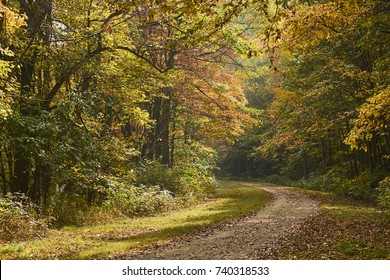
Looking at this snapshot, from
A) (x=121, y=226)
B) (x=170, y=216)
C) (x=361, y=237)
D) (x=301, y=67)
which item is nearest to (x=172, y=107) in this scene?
(x=301, y=67)

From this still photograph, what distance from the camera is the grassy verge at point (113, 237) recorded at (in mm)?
9258

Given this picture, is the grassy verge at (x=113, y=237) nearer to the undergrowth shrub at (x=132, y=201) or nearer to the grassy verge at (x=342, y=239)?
the undergrowth shrub at (x=132, y=201)

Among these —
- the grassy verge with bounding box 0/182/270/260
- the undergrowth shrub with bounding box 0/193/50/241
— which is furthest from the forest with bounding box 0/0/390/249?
the grassy verge with bounding box 0/182/270/260

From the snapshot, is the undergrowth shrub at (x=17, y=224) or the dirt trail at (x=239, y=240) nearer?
the dirt trail at (x=239, y=240)

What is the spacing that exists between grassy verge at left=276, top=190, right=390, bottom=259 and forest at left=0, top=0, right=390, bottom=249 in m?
1.76

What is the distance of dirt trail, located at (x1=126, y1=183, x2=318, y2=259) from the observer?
9078mm

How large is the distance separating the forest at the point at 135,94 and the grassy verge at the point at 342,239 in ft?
5.78

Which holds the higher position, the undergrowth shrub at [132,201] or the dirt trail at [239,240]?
the undergrowth shrub at [132,201]

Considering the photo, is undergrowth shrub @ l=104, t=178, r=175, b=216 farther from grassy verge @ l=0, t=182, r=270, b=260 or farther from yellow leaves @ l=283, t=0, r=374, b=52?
yellow leaves @ l=283, t=0, r=374, b=52

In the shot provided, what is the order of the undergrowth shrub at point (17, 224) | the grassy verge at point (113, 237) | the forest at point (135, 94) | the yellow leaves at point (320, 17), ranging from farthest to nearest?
the forest at point (135, 94)
the undergrowth shrub at point (17, 224)
the yellow leaves at point (320, 17)
the grassy verge at point (113, 237)

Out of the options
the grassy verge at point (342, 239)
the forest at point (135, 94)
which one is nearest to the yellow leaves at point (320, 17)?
the forest at point (135, 94)

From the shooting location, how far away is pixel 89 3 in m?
14.7

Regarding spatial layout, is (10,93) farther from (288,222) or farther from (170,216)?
(288,222)

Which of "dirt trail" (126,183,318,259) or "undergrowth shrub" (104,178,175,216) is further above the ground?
"undergrowth shrub" (104,178,175,216)
